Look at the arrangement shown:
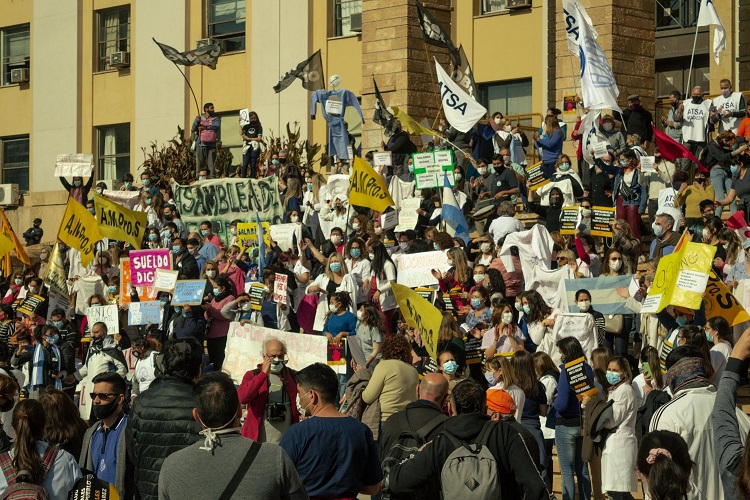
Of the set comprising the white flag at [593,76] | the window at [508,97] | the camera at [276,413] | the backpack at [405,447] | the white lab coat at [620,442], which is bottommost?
the white lab coat at [620,442]

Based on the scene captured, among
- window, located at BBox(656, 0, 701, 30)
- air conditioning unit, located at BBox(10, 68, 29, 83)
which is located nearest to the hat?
window, located at BBox(656, 0, 701, 30)

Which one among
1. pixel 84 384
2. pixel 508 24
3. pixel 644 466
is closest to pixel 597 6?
pixel 508 24

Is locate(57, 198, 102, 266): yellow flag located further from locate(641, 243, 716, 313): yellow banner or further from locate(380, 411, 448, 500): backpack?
locate(380, 411, 448, 500): backpack

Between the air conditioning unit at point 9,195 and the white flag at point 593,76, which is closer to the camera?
the white flag at point 593,76

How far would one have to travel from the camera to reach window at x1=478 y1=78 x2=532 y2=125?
32812 mm

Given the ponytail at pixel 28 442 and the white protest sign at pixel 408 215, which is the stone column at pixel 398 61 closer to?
the white protest sign at pixel 408 215

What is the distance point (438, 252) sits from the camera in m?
18.5

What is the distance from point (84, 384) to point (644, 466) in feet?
38.9

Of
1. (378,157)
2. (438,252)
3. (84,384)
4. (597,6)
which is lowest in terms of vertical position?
(84,384)

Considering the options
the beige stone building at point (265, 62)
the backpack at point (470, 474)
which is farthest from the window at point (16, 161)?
the backpack at point (470, 474)

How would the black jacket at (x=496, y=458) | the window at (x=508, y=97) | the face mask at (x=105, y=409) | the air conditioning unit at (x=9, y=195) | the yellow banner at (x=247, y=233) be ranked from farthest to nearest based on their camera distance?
the air conditioning unit at (x=9, y=195)
the window at (x=508, y=97)
the yellow banner at (x=247, y=233)
the face mask at (x=105, y=409)
the black jacket at (x=496, y=458)

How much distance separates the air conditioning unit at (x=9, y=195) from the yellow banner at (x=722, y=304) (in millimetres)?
29994

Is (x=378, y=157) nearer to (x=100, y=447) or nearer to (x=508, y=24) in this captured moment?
(x=508, y=24)

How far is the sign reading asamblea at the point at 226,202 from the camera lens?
25078 millimetres
